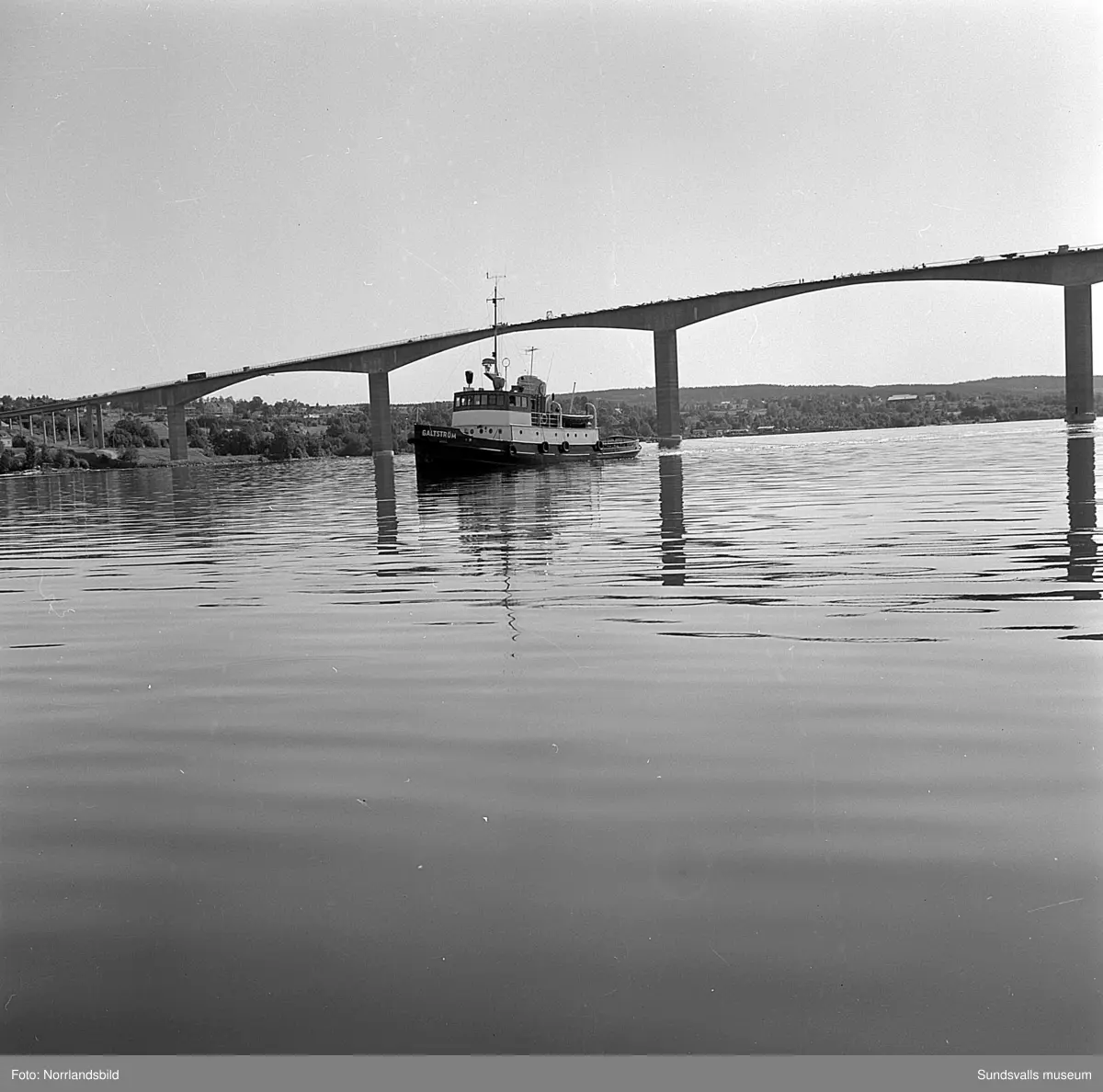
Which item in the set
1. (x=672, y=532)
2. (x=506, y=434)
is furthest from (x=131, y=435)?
(x=672, y=532)

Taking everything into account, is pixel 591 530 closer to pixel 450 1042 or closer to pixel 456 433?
pixel 450 1042

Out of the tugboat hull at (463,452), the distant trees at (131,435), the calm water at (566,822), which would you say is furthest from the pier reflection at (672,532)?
the distant trees at (131,435)

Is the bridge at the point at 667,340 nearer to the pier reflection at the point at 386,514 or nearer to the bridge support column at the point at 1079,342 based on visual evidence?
the bridge support column at the point at 1079,342

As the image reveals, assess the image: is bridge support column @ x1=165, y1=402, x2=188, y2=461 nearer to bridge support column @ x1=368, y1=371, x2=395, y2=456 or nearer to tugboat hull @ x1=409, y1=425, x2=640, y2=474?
bridge support column @ x1=368, y1=371, x2=395, y2=456

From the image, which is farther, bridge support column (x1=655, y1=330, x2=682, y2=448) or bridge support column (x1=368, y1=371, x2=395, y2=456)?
bridge support column (x1=368, y1=371, x2=395, y2=456)

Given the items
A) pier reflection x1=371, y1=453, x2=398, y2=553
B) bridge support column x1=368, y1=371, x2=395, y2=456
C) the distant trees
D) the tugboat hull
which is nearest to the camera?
pier reflection x1=371, y1=453, x2=398, y2=553

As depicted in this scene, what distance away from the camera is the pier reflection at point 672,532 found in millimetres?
13562

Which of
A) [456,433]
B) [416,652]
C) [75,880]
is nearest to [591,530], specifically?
[416,652]

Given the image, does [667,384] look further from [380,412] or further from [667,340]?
[380,412]

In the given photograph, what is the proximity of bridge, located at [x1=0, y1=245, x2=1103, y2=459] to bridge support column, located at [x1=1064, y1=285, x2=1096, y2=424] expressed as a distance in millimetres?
58

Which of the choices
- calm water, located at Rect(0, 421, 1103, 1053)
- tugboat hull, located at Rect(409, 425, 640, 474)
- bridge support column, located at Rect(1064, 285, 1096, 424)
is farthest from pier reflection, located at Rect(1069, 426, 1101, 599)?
bridge support column, located at Rect(1064, 285, 1096, 424)

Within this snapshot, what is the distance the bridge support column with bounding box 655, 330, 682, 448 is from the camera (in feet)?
282

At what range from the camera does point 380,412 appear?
99125 mm

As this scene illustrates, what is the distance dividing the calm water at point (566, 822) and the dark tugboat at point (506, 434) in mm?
39801
